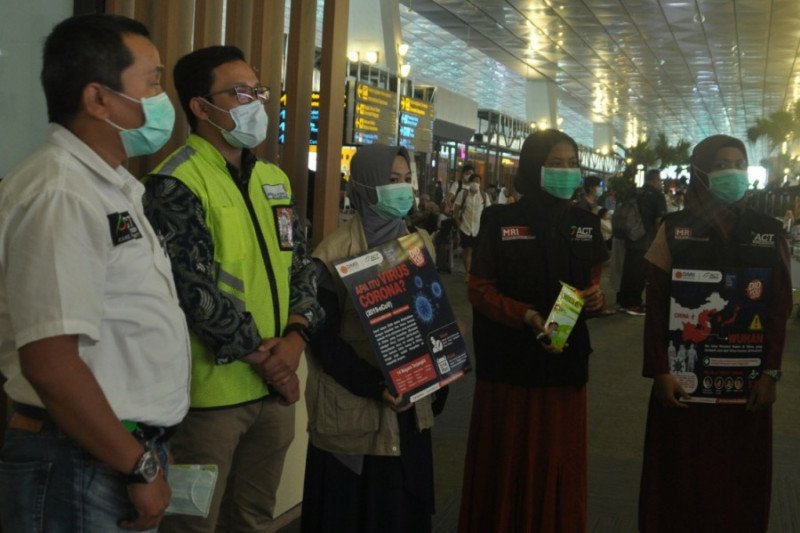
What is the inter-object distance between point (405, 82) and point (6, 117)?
11.6m

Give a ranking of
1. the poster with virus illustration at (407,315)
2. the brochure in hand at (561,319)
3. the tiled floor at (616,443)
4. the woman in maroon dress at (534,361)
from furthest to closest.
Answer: the tiled floor at (616,443) < the woman in maroon dress at (534,361) < the brochure in hand at (561,319) < the poster with virus illustration at (407,315)

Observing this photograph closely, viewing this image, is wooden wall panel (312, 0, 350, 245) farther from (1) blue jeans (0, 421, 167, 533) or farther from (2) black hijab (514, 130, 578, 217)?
(1) blue jeans (0, 421, 167, 533)

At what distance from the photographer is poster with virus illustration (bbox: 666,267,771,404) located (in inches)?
129

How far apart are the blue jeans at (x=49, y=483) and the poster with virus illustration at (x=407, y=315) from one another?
1183mm

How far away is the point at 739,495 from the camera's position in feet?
11.1

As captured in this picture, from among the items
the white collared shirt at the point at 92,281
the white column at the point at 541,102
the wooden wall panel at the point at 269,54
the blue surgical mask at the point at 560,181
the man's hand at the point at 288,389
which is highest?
the white column at the point at 541,102

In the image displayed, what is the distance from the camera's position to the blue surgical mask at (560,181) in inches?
130

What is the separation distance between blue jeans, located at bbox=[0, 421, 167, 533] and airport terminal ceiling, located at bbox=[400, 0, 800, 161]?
14.6m

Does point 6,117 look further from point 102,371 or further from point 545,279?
point 545,279

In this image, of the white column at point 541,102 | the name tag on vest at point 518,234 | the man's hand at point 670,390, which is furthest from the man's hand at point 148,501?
the white column at point 541,102

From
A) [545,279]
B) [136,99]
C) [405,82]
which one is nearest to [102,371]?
[136,99]

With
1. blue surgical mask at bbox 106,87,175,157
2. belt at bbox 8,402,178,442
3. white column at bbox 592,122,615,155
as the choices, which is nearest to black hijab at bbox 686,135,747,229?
blue surgical mask at bbox 106,87,175,157

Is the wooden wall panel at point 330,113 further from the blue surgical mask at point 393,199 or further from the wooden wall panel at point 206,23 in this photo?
the blue surgical mask at point 393,199

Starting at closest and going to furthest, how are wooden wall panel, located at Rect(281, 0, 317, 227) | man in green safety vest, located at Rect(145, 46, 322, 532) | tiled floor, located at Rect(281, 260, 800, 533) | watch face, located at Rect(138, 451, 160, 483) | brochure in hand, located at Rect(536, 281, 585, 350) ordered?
1. watch face, located at Rect(138, 451, 160, 483)
2. man in green safety vest, located at Rect(145, 46, 322, 532)
3. brochure in hand, located at Rect(536, 281, 585, 350)
4. wooden wall panel, located at Rect(281, 0, 317, 227)
5. tiled floor, located at Rect(281, 260, 800, 533)
